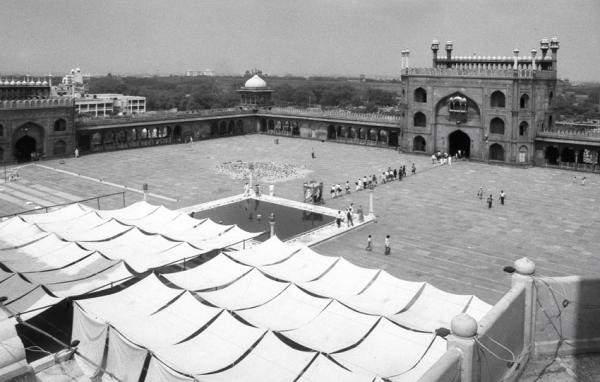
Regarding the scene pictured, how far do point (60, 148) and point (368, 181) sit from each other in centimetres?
2794

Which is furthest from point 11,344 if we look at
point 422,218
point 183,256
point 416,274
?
point 422,218

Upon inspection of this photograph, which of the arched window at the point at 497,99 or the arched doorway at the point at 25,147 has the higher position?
the arched window at the point at 497,99

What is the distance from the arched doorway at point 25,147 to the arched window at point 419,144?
33847 mm

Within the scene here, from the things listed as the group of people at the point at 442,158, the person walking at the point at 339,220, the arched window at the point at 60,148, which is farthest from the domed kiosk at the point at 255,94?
the person walking at the point at 339,220

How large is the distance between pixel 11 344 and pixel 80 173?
3577 centimetres

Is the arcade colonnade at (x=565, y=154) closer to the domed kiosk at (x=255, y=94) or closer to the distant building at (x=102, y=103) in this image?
the domed kiosk at (x=255, y=94)

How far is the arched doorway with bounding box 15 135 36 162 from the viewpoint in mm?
47688

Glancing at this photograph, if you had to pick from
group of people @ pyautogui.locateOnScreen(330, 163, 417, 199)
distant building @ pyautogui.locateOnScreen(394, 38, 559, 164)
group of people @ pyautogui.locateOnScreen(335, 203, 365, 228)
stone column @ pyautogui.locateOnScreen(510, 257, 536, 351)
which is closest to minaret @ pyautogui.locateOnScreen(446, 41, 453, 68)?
distant building @ pyautogui.locateOnScreen(394, 38, 559, 164)

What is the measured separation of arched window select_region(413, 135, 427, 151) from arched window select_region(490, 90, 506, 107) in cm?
738

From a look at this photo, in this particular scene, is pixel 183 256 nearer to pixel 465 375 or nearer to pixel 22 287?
pixel 22 287

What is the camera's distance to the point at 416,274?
72.5ft

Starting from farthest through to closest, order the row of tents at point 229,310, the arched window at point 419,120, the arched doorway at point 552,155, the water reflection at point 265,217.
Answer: the arched window at point 419,120, the arched doorway at point 552,155, the water reflection at point 265,217, the row of tents at point 229,310

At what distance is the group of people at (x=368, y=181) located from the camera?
118ft

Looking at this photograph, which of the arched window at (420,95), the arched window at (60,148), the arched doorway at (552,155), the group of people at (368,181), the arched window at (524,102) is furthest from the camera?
the arched window at (420,95)
